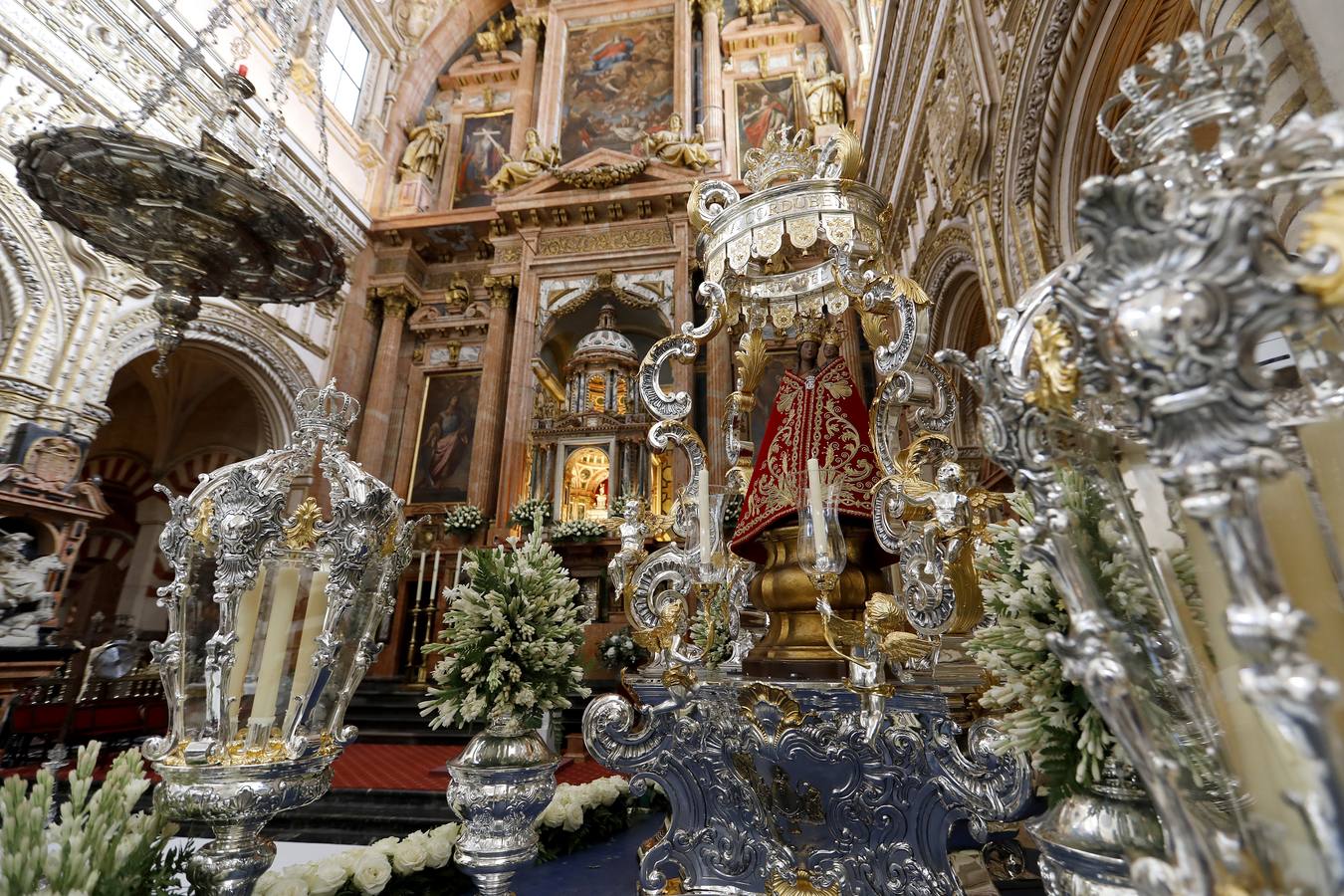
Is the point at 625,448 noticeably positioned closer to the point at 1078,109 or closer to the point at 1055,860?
the point at 1078,109

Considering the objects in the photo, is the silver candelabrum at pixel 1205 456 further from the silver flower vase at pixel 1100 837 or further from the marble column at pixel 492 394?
the marble column at pixel 492 394

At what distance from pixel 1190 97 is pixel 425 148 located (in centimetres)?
1317

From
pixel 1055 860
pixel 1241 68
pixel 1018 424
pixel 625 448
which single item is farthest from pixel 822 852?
pixel 625 448

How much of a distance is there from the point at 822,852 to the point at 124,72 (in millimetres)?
9409

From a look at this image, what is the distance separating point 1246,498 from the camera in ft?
1.89

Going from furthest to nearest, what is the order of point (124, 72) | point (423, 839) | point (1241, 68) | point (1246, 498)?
1. point (124, 72)
2. point (423, 839)
3. point (1241, 68)
4. point (1246, 498)

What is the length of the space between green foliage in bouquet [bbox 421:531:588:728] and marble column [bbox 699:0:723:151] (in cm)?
1035

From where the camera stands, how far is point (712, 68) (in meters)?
11.3

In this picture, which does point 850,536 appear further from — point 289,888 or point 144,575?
point 144,575

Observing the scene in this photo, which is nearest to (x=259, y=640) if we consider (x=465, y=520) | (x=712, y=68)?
(x=465, y=520)

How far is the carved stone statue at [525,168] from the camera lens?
Answer: 33.6ft

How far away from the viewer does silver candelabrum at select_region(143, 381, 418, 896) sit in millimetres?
1568

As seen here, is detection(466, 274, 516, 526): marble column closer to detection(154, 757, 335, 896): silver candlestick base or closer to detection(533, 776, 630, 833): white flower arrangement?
detection(533, 776, 630, 833): white flower arrangement

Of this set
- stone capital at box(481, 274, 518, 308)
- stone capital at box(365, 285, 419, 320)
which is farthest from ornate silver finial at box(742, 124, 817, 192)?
stone capital at box(365, 285, 419, 320)
